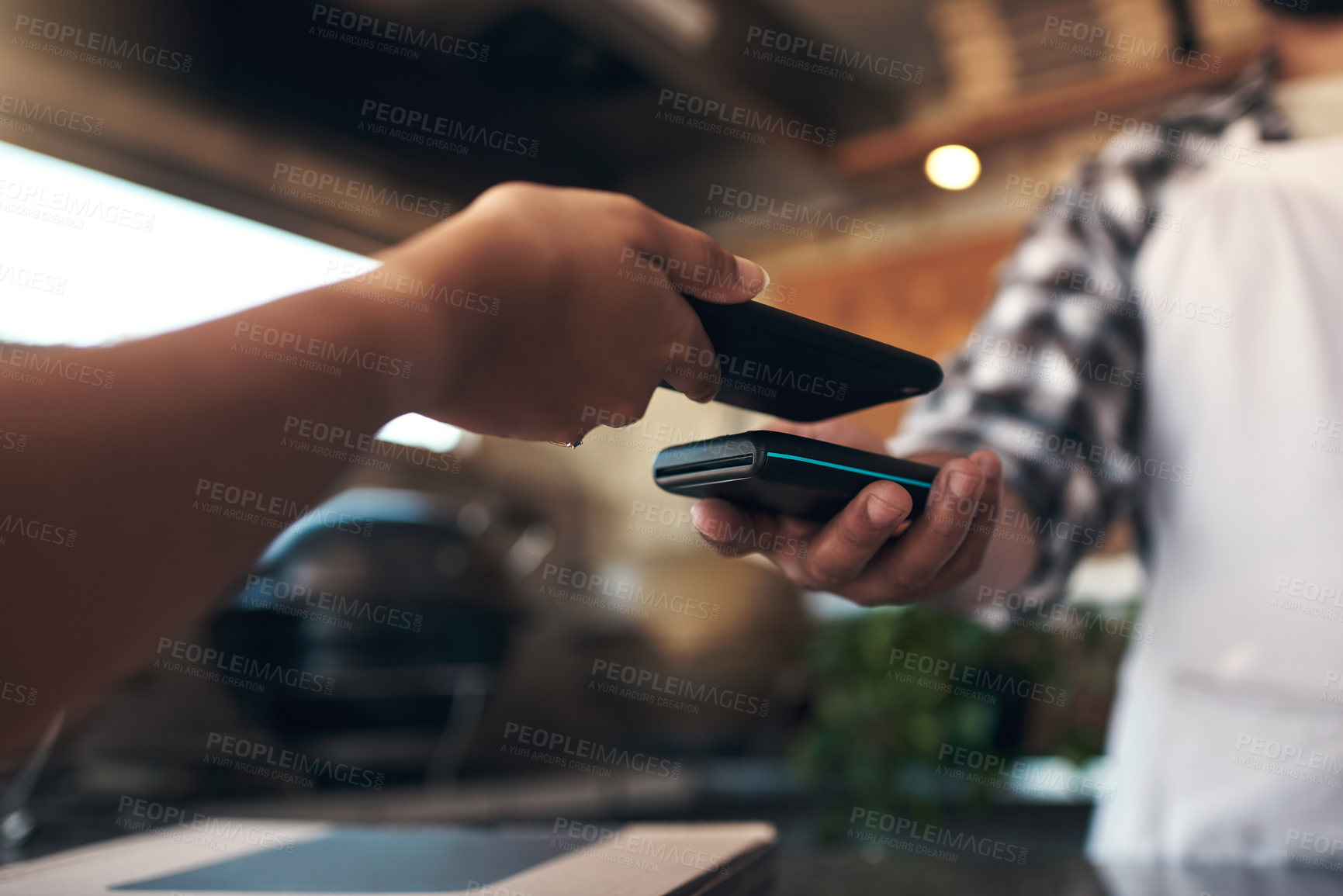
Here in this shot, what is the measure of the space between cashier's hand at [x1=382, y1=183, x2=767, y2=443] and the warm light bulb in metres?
2.00

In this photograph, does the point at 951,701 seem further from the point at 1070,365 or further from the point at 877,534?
the point at 877,534

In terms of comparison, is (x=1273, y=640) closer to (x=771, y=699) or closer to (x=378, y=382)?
(x=378, y=382)

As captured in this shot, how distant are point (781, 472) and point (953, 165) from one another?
81.4 inches

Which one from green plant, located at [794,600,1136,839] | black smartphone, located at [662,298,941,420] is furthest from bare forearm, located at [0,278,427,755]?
green plant, located at [794,600,1136,839]

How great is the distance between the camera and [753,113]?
2158mm

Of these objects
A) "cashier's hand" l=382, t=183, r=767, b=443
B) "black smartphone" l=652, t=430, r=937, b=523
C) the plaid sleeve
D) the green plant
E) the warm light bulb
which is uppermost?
the warm light bulb

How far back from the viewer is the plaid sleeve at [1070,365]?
72cm

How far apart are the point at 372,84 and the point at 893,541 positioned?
2.08 m

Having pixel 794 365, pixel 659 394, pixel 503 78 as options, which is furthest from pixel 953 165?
pixel 794 365

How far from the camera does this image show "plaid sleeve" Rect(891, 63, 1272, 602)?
0.72 meters

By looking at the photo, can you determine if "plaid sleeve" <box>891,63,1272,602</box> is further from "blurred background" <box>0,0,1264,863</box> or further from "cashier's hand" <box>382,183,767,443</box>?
"blurred background" <box>0,0,1264,863</box>

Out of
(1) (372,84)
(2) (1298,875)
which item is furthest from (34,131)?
(2) (1298,875)

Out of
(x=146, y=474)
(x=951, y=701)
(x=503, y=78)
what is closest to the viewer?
(x=146, y=474)

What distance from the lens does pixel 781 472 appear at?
38cm
